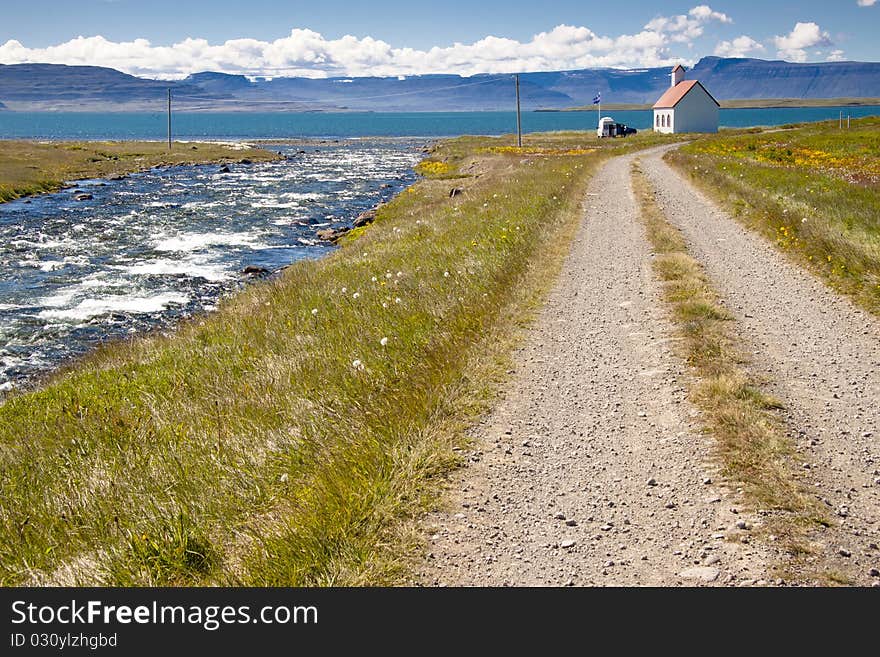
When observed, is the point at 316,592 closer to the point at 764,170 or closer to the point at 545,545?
the point at 545,545

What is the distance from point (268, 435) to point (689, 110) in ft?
343

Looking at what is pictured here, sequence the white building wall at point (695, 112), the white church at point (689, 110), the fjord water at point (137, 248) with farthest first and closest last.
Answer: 1. the white building wall at point (695, 112)
2. the white church at point (689, 110)
3. the fjord water at point (137, 248)

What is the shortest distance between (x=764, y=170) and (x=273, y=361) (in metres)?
29.1

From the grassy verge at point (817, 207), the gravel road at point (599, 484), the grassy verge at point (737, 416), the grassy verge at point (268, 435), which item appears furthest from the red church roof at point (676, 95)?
the gravel road at point (599, 484)

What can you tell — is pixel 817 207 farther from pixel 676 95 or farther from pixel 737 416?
pixel 676 95

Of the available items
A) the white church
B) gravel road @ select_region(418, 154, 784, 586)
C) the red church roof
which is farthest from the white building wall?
gravel road @ select_region(418, 154, 784, 586)

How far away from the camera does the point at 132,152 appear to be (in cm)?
10012

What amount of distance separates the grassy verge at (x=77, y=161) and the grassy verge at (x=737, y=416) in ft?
168

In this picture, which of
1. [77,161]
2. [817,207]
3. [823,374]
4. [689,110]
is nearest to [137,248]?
[817,207]

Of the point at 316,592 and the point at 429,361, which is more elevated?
the point at 429,361

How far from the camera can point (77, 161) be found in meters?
79.6

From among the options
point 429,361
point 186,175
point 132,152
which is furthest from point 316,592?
point 132,152

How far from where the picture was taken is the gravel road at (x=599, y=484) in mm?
4996

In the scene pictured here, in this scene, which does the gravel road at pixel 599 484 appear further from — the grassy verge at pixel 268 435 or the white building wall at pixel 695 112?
the white building wall at pixel 695 112
